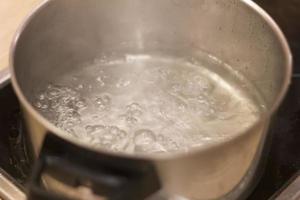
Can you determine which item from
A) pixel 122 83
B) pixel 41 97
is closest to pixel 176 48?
pixel 122 83

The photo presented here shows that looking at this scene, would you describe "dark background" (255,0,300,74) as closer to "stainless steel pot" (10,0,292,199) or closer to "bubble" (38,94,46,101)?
"stainless steel pot" (10,0,292,199)

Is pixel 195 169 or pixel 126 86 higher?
pixel 195 169

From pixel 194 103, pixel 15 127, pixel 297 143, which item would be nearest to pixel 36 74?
pixel 15 127

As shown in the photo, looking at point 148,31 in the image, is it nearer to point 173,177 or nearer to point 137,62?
point 137,62

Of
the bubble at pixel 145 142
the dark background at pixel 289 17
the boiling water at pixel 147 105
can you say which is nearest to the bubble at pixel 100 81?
the boiling water at pixel 147 105

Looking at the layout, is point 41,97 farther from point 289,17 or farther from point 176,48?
point 289,17

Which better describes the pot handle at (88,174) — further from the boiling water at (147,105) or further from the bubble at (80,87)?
the bubble at (80,87)
